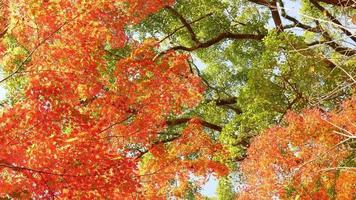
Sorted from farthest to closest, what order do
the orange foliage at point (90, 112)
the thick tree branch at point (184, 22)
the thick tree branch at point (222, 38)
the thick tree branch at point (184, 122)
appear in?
1. the thick tree branch at point (184, 122)
2. the thick tree branch at point (222, 38)
3. the thick tree branch at point (184, 22)
4. the orange foliage at point (90, 112)

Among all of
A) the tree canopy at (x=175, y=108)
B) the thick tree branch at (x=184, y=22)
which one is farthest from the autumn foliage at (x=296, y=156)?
the thick tree branch at (x=184, y=22)

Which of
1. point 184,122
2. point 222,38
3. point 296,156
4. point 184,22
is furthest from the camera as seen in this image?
point 184,122

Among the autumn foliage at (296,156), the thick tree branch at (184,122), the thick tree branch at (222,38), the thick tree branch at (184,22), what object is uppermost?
the thick tree branch at (184,22)

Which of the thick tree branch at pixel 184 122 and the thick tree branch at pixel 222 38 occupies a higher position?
the thick tree branch at pixel 222 38

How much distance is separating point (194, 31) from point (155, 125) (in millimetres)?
3903

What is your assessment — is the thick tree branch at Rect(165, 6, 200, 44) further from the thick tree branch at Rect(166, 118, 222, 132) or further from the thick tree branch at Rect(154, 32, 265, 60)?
the thick tree branch at Rect(166, 118, 222, 132)

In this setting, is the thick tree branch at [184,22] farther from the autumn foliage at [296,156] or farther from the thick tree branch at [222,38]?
the autumn foliage at [296,156]

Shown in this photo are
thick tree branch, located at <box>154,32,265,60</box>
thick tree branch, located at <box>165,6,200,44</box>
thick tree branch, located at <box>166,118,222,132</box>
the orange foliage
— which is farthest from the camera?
thick tree branch, located at <box>166,118,222,132</box>

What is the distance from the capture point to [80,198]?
26.5 ft

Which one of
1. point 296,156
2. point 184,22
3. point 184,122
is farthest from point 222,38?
point 296,156

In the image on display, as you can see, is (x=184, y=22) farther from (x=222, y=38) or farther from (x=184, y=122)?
(x=184, y=122)

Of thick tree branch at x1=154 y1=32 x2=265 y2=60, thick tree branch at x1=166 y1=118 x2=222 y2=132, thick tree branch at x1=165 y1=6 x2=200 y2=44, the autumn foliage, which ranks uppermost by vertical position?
thick tree branch at x1=165 y1=6 x2=200 y2=44

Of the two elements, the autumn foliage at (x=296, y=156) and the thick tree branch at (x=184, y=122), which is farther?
the thick tree branch at (x=184, y=122)

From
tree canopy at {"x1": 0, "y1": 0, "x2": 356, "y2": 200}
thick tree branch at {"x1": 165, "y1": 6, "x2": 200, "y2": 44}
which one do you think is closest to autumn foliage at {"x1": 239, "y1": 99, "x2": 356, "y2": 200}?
tree canopy at {"x1": 0, "y1": 0, "x2": 356, "y2": 200}
